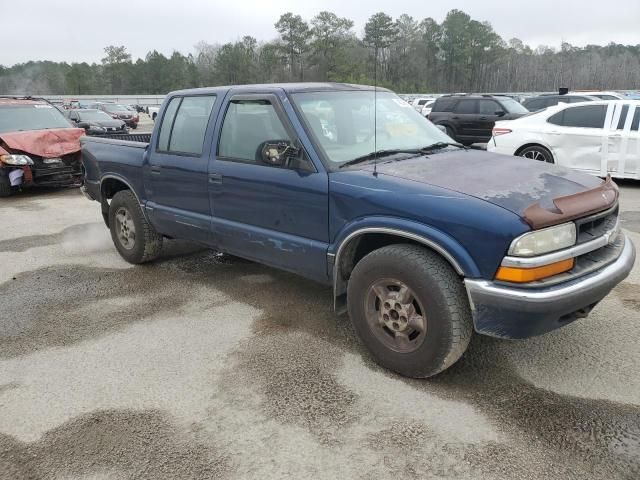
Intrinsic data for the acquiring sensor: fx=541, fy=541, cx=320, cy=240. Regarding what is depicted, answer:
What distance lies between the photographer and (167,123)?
16.5 feet

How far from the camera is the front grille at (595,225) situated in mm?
3084

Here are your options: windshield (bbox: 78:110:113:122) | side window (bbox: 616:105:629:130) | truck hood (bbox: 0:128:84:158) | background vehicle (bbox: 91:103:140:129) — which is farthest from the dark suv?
background vehicle (bbox: 91:103:140:129)

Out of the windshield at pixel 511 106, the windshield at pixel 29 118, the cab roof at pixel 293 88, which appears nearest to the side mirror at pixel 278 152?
the cab roof at pixel 293 88

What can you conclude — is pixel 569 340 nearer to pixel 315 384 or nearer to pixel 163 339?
pixel 315 384

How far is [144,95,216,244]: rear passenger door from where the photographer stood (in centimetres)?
456

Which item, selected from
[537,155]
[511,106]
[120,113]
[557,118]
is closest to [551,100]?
[511,106]

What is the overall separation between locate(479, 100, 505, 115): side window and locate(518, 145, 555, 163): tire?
5.44 meters

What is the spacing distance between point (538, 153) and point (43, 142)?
9.09 m

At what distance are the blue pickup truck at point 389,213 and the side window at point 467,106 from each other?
11552 mm

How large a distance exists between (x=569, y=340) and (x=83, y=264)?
189 inches

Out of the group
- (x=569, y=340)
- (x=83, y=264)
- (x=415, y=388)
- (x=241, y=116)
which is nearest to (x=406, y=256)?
(x=415, y=388)

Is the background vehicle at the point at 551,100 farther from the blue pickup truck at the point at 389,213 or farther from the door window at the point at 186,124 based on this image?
the door window at the point at 186,124

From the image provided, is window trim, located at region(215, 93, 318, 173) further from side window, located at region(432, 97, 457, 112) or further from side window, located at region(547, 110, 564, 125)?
side window, located at region(432, 97, 457, 112)

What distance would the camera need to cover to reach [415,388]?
323 centimetres
